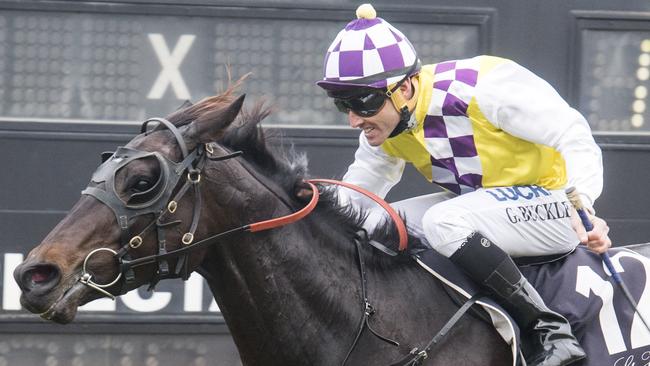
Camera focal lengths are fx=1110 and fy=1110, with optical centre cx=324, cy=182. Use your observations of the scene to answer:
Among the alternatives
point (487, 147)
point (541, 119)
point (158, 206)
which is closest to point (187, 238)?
point (158, 206)

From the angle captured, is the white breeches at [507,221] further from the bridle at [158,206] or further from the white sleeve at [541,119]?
the bridle at [158,206]

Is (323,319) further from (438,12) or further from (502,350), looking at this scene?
(438,12)

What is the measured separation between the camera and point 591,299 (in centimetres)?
356

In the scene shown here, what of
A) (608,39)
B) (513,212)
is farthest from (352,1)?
(513,212)

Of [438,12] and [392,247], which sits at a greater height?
[438,12]

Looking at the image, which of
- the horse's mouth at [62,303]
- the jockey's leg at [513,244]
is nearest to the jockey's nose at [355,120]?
the jockey's leg at [513,244]

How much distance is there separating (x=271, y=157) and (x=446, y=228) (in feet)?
1.90

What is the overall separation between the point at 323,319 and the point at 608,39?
2.53 metres

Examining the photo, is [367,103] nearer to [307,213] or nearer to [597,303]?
[307,213]

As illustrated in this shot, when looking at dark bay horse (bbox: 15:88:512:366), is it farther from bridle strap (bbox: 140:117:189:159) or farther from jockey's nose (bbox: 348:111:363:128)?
jockey's nose (bbox: 348:111:363:128)

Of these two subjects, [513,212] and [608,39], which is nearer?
[513,212]

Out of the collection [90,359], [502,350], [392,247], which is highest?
[392,247]

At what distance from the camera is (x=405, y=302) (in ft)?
11.3

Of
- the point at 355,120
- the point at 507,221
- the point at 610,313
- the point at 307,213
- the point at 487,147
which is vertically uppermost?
the point at 355,120
